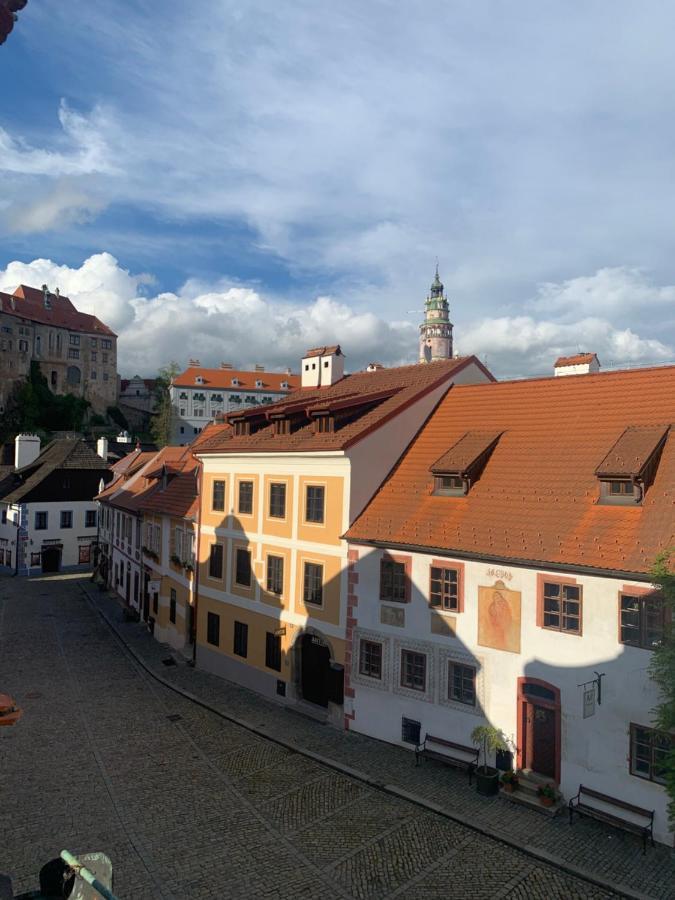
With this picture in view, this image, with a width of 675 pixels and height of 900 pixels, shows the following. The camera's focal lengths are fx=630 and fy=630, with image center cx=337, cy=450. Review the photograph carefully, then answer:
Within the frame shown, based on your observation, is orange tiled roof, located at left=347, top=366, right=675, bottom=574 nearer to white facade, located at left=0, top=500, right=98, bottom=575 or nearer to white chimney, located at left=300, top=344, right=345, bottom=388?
white chimney, located at left=300, top=344, right=345, bottom=388

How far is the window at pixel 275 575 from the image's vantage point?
22.8 meters

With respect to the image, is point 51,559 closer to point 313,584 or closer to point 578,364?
point 313,584

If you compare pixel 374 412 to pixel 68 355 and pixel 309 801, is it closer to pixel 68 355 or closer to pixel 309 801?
pixel 309 801

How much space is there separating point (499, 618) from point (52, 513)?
148ft

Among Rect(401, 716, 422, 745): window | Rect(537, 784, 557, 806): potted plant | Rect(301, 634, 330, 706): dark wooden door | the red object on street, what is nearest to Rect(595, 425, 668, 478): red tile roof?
Rect(537, 784, 557, 806): potted plant

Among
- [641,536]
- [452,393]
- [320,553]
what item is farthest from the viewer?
[452,393]

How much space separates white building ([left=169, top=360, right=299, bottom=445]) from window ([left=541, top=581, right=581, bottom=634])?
9312cm

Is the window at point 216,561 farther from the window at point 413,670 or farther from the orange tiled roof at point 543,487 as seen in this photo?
the window at point 413,670

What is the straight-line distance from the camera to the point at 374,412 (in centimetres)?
2227

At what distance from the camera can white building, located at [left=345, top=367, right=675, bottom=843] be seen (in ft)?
46.7

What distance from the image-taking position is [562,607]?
600 inches

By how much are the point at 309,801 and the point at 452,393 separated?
47.1ft

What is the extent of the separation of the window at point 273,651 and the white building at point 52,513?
34.7 metres

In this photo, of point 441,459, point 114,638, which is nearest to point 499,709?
point 441,459
